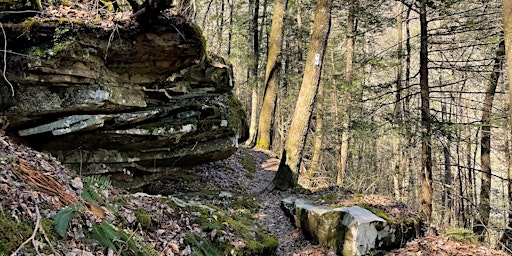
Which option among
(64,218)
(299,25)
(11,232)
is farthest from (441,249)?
(299,25)

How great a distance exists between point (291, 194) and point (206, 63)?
137 inches

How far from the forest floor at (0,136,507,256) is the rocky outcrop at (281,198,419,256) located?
0.53ft

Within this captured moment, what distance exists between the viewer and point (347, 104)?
1334 centimetres

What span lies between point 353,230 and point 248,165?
6877 mm

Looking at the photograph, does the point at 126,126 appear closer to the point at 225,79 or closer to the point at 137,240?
the point at 225,79

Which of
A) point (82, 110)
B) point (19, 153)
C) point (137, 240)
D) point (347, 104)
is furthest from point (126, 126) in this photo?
point (347, 104)

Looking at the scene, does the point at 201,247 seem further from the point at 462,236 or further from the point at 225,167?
the point at 225,167

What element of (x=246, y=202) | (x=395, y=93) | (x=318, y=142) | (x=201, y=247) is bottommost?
(x=246, y=202)

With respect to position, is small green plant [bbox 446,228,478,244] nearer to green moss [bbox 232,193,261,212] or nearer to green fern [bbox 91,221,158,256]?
green moss [bbox 232,193,261,212]

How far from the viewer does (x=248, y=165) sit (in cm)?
1190

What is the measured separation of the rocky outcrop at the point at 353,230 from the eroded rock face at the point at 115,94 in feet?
10.1

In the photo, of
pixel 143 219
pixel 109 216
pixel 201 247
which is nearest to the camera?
pixel 109 216

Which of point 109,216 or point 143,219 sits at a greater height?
point 109,216

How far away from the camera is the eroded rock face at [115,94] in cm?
534
